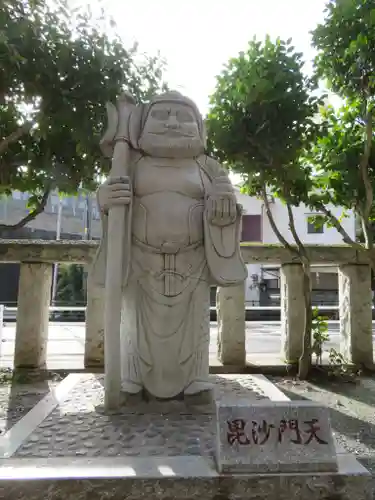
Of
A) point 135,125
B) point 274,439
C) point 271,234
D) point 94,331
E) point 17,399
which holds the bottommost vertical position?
point 17,399

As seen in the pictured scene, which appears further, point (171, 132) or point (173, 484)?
point (171, 132)

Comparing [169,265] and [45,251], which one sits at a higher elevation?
[45,251]

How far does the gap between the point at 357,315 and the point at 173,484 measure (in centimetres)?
608

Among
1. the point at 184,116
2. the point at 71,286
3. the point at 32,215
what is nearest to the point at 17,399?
the point at 32,215

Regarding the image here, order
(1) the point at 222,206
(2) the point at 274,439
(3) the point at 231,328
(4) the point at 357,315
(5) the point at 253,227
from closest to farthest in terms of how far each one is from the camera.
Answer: (2) the point at 274,439
(1) the point at 222,206
(3) the point at 231,328
(4) the point at 357,315
(5) the point at 253,227

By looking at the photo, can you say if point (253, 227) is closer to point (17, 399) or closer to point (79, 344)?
point (79, 344)

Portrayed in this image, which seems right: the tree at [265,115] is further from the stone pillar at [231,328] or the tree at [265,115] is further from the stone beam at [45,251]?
the stone beam at [45,251]

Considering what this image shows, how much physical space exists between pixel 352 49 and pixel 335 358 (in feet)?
15.7

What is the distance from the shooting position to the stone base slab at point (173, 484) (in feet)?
7.88

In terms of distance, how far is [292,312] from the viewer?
7.77 metres

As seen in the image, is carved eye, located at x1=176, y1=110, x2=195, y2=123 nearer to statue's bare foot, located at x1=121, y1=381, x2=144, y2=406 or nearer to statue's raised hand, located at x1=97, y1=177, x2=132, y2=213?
statue's raised hand, located at x1=97, y1=177, x2=132, y2=213

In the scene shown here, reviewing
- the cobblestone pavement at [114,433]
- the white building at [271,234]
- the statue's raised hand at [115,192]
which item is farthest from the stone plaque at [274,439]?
the white building at [271,234]

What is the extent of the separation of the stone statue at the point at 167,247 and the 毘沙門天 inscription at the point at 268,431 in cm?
123

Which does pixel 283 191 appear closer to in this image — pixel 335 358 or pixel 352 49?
pixel 352 49
